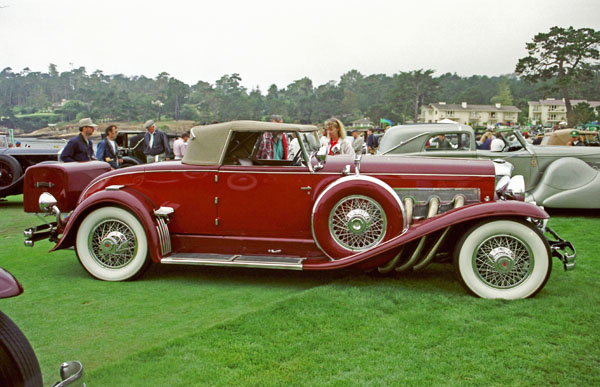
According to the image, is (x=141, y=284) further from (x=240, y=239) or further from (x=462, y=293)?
(x=462, y=293)

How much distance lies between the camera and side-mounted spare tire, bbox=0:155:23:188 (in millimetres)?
10859

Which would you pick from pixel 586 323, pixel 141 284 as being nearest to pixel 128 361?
pixel 141 284

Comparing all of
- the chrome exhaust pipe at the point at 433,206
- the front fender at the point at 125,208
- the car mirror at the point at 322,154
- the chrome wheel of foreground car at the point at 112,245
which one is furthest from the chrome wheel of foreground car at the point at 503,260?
the chrome wheel of foreground car at the point at 112,245

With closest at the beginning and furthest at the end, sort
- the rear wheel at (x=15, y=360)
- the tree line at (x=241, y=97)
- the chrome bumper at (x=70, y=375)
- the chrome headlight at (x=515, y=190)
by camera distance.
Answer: the rear wheel at (x=15, y=360)
the chrome bumper at (x=70, y=375)
the chrome headlight at (x=515, y=190)
the tree line at (x=241, y=97)

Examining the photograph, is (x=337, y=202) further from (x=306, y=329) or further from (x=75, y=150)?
(x=75, y=150)

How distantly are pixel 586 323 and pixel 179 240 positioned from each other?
161 inches

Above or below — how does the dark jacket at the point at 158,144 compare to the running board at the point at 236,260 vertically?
above

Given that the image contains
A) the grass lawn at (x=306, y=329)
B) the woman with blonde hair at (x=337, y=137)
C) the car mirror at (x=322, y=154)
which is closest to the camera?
the grass lawn at (x=306, y=329)

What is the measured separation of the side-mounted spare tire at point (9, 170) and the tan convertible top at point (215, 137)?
7.56 metres

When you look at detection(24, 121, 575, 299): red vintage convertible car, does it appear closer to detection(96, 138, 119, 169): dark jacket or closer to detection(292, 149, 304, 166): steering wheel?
detection(292, 149, 304, 166): steering wheel

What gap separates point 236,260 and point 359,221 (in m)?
1.37

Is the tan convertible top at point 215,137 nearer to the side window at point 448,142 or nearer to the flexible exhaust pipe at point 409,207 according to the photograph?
the flexible exhaust pipe at point 409,207

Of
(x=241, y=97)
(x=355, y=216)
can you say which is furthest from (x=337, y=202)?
(x=241, y=97)

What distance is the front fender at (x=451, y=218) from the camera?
4441 millimetres
